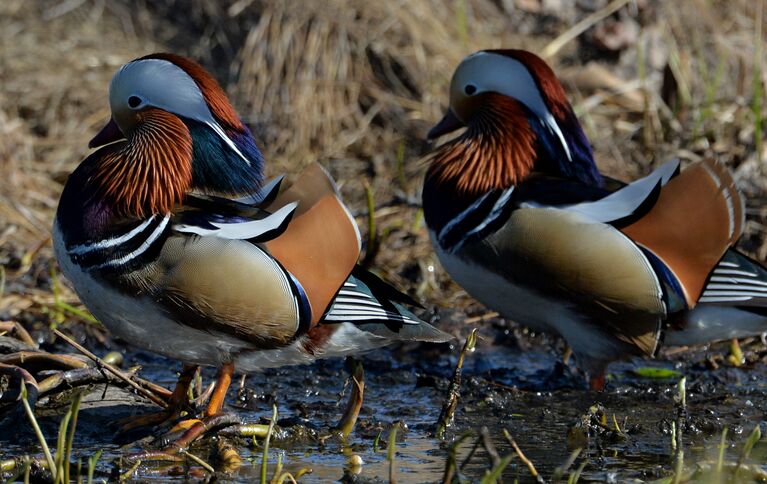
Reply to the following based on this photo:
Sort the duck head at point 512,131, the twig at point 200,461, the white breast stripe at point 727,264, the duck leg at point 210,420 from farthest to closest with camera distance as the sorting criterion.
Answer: the duck head at point 512,131 → the white breast stripe at point 727,264 → the duck leg at point 210,420 → the twig at point 200,461

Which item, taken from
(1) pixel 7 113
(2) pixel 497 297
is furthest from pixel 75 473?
(1) pixel 7 113

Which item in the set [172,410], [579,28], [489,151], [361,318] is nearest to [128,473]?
[172,410]

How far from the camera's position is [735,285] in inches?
161

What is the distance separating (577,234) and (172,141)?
1.41 m

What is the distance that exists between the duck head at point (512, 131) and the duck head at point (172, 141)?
1041 mm

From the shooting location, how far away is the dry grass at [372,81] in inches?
227

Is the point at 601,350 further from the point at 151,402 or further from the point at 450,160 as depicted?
the point at 151,402

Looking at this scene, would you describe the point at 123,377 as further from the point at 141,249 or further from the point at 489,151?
the point at 489,151

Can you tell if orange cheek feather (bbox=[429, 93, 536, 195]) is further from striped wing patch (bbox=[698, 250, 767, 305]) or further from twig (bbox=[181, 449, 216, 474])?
twig (bbox=[181, 449, 216, 474])

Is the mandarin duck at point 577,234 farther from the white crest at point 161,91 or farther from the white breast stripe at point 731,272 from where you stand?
the white crest at point 161,91

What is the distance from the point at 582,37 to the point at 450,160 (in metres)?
3.32

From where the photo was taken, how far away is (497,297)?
4070 mm

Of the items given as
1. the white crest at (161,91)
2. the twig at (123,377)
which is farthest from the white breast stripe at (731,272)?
the twig at (123,377)

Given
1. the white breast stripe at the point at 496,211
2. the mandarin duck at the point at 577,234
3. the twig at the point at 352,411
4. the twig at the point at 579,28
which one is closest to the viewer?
the twig at the point at 352,411
